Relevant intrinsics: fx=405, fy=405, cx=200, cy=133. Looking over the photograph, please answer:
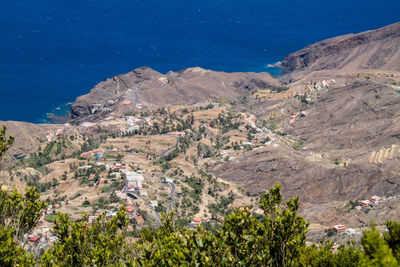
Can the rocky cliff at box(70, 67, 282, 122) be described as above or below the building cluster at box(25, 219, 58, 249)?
above

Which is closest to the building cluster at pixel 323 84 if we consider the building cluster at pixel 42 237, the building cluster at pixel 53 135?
the building cluster at pixel 53 135

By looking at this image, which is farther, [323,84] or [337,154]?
[323,84]

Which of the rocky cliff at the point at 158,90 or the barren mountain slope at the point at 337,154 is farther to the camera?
the rocky cliff at the point at 158,90

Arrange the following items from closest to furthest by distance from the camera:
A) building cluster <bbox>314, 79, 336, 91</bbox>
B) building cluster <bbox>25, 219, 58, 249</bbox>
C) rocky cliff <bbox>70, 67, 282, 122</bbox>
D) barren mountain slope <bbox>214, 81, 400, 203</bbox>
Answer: building cluster <bbox>25, 219, 58, 249</bbox> → barren mountain slope <bbox>214, 81, 400, 203</bbox> → building cluster <bbox>314, 79, 336, 91</bbox> → rocky cliff <bbox>70, 67, 282, 122</bbox>

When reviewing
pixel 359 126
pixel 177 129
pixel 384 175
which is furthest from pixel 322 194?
pixel 177 129

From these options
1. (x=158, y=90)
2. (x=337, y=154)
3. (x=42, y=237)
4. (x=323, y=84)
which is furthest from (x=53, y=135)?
(x=323, y=84)

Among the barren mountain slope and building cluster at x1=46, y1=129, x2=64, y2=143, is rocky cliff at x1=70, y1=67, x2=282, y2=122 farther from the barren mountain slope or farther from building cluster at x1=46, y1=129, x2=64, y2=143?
the barren mountain slope

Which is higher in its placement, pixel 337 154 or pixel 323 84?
pixel 323 84

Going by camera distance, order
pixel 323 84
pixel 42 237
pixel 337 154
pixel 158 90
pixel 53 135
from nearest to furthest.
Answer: pixel 42 237 → pixel 337 154 → pixel 53 135 → pixel 323 84 → pixel 158 90

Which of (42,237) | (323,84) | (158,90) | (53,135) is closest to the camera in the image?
(42,237)

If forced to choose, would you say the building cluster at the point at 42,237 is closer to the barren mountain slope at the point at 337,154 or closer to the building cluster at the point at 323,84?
the barren mountain slope at the point at 337,154

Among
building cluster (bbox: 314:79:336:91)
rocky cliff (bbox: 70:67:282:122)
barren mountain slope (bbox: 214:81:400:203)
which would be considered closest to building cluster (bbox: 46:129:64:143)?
rocky cliff (bbox: 70:67:282:122)

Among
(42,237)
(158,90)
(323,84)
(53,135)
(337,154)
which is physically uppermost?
(158,90)

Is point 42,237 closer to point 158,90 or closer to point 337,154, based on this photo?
point 337,154
